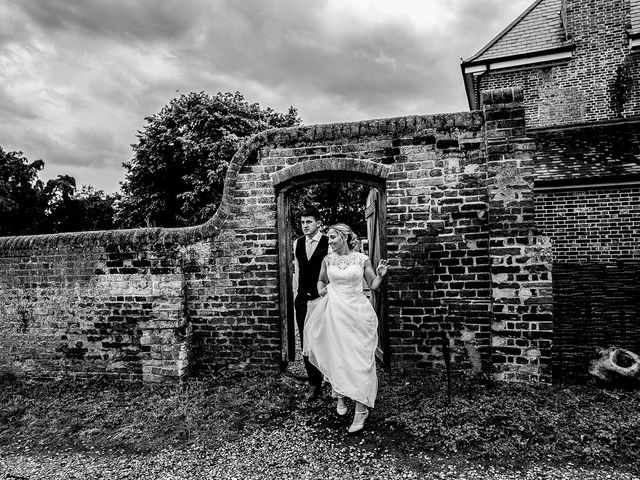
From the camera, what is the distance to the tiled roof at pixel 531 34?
13.1 meters

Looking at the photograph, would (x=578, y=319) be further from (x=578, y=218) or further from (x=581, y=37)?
(x=581, y=37)

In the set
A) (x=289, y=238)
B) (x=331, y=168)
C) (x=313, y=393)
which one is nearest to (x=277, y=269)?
(x=289, y=238)

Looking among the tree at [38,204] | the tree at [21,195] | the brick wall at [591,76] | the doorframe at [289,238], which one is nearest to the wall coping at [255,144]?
the doorframe at [289,238]

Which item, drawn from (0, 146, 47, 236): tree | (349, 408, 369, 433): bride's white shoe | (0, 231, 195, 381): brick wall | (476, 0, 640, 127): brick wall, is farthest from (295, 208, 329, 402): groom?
(0, 146, 47, 236): tree

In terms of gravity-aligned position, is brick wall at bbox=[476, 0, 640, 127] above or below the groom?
above

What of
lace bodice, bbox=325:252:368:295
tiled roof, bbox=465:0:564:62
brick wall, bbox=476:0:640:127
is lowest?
lace bodice, bbox=325:252:368:295

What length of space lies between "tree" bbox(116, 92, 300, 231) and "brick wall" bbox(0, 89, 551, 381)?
12874mm

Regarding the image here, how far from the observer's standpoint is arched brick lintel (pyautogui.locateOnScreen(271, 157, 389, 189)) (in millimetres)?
4730

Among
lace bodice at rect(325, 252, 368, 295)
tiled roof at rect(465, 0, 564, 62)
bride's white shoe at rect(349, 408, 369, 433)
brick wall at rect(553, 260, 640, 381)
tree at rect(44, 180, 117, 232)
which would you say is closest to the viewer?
bride's white shoe at rect(349, 408, 369, 433)

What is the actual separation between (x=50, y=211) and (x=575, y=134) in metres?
34.3

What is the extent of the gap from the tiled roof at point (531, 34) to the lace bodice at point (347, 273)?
12.1 metres

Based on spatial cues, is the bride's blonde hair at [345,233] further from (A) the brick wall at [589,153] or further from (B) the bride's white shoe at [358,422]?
(A) the brick wall at [589,153]

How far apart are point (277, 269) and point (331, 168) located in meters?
1.43

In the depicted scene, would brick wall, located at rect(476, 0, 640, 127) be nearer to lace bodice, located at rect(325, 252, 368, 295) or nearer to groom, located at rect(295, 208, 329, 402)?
groom, located at rect(295, 208, 329, 402)
